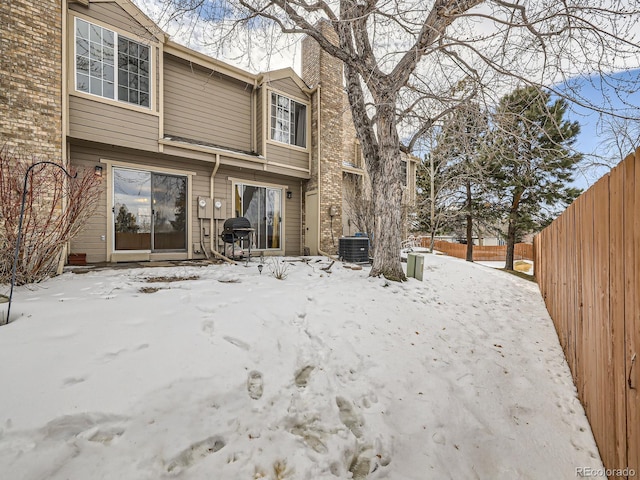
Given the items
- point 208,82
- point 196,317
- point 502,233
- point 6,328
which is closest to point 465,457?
point 196,317

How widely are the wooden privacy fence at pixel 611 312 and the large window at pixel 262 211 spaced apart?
7.80 meters

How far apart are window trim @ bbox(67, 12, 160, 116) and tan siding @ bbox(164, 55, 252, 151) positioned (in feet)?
2.00

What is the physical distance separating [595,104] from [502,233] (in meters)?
13.1

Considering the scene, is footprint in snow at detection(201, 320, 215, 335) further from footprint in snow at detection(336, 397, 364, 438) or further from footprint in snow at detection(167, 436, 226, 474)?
footprint in snow at detection(336, 397, 364, 438)

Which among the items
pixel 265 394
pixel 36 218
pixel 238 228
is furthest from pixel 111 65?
pixel 265 394

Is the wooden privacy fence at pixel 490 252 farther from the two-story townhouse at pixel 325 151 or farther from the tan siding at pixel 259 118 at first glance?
the tan siding at pixel 259 118

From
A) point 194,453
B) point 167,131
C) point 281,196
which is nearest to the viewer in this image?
point 194,453

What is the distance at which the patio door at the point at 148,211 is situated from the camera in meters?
6.99

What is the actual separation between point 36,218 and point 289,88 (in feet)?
24.8

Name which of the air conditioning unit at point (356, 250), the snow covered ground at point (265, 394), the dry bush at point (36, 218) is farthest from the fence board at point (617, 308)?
the air conditioning unit at point (356, 250)

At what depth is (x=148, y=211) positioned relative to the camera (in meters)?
7.36

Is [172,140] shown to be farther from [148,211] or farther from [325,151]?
[325,151]

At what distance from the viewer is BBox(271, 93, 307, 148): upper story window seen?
9.06m

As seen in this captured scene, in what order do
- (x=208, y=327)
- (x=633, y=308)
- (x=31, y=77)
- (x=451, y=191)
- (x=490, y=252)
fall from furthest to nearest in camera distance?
(x=490, y=252)
(x=451, y=191)
(x=31, y=77)
(x=208, y=327)
(x=633, y=308)
